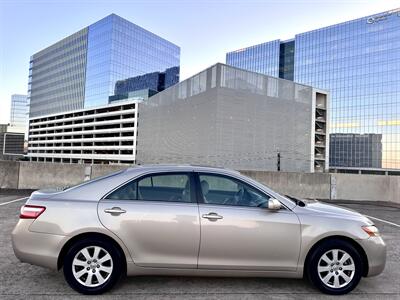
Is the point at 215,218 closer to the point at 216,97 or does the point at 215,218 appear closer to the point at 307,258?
the point at 307,258

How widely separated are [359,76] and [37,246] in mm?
107780

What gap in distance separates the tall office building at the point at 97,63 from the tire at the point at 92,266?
356 feet

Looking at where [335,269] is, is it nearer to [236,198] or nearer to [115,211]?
[236,198]

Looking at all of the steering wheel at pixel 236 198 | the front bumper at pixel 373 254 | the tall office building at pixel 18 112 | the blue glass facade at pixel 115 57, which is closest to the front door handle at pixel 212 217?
the steering wheel at pixel 236 198

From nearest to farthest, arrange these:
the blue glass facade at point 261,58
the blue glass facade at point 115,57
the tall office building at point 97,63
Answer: the blue glass facade at point 115,57
the tall office building at point 97,63
the blue glass facade at point 261,58

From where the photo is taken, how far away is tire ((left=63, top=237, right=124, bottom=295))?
12.8 ft

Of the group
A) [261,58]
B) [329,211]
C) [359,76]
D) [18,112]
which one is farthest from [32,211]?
[18,112]

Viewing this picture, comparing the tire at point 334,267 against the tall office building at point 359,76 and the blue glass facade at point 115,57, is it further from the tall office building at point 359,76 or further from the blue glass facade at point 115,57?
the blue glass facade at point 115,57

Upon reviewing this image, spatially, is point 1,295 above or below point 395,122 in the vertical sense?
below

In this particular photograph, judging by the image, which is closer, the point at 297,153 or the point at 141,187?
the point at 141,187

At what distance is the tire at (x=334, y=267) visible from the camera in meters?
4.07

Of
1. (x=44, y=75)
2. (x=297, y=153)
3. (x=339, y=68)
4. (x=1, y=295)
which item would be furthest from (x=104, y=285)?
(x=44, y=75)

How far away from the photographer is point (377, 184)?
47.9ft

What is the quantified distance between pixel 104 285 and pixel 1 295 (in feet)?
3.51
